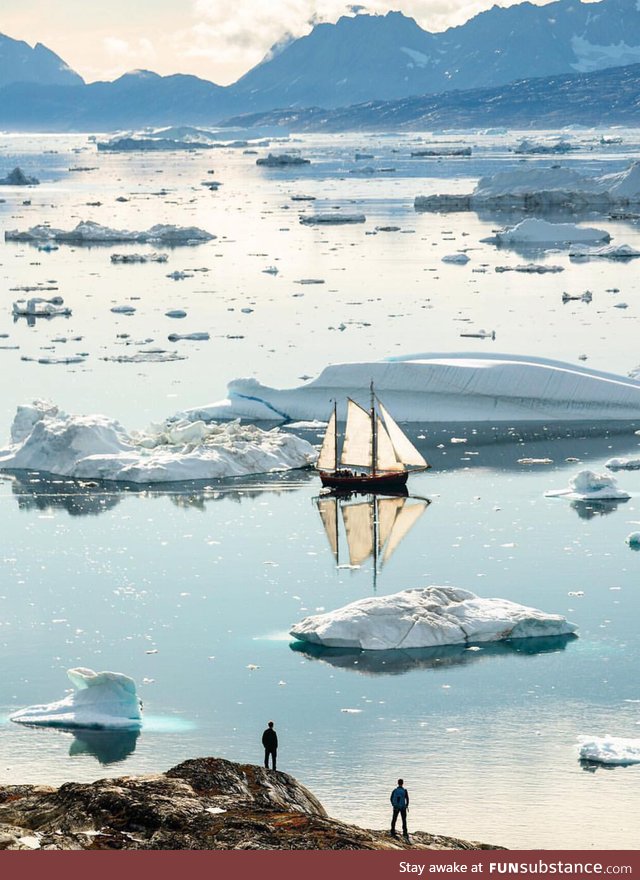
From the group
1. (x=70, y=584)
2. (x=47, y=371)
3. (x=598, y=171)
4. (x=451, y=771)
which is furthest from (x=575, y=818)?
(x=598, y=171)

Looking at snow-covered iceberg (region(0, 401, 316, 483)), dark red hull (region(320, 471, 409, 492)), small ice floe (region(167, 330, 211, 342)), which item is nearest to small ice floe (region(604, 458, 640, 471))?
dark red hull (region(320, 471, 409, 492))

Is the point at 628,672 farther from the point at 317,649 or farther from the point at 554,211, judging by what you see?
the point at 554,211

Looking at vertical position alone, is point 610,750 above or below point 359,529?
above

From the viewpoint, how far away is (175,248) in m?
61.3

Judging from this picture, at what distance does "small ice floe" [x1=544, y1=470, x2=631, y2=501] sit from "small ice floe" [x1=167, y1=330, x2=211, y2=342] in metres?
15.9

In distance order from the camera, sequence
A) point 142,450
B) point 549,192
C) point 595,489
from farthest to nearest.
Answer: point 549,192, point 142,450, point 595,489

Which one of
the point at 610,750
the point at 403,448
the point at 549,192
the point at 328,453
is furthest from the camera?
the point at 549,192

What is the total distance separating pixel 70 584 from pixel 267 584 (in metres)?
2.49

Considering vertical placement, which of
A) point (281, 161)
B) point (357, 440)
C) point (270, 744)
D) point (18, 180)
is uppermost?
point (270, 744)

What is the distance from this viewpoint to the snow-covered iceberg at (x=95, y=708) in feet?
50.0

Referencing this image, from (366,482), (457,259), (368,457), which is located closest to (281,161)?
(457,259)

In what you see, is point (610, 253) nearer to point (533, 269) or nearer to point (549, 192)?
point (533, 269)

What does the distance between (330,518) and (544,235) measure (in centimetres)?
3924

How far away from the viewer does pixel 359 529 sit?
22531 mm
